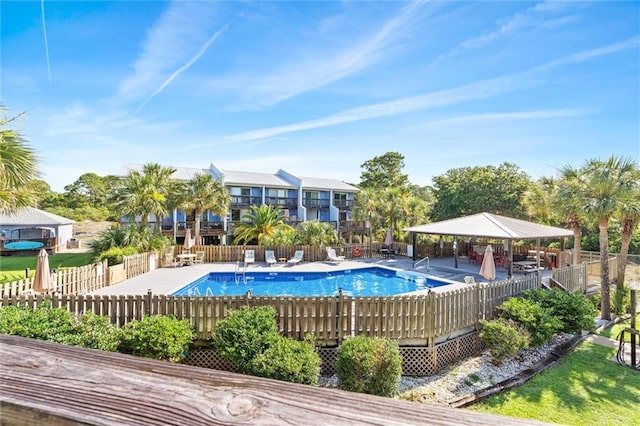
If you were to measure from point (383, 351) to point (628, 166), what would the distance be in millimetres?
12482

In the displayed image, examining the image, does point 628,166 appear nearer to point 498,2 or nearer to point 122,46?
point 498,2

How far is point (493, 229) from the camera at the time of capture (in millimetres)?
17953

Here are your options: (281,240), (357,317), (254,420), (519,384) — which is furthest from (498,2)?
(281,240)

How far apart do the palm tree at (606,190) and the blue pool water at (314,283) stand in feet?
20.5

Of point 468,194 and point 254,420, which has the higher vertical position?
point 468,194

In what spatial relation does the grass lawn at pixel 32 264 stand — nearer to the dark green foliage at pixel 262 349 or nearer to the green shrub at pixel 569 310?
the dark green foliage at pixel 262 349

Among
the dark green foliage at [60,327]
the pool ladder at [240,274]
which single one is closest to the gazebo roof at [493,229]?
the pool ladder at [240,274]

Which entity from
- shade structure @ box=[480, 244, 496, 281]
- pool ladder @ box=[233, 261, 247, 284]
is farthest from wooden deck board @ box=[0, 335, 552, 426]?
pool ladder @ box=[233, 261, 247, 284]

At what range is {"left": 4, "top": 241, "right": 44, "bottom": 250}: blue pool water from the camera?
82.7 feet

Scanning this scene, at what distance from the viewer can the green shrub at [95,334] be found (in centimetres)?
690

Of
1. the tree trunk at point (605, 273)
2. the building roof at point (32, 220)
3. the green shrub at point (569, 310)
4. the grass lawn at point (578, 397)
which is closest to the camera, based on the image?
the grass lawn at point (578, 397)

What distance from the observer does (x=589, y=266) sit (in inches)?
636

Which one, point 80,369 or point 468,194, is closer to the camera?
point 80,369

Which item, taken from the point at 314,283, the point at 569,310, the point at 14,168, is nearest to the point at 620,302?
the point at 569,310
